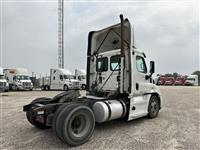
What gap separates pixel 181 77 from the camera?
49406mm

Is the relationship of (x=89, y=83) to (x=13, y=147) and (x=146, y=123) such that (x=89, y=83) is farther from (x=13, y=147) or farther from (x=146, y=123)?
(x=13, y=147)

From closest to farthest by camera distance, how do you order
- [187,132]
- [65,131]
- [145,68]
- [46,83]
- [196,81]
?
[65,131] → [187,132] → [145,68] → [46,83] → [196,81]

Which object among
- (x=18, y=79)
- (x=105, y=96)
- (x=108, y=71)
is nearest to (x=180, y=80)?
(x=18, y=79)

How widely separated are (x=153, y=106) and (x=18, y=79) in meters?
25.5

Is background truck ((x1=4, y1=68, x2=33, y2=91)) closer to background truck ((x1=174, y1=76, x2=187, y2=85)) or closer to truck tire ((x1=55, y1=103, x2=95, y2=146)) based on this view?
truck tire ((x1=55, y1=103, x2=95, y2=146))

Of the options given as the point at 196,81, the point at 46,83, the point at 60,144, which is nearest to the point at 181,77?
the point at 196,81

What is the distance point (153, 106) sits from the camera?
7.90 metres

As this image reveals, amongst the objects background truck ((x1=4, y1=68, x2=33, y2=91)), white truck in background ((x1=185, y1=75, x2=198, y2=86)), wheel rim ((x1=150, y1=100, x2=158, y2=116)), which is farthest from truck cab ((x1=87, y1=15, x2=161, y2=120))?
white truck in background ((x1=185, y1=75, x2=198, y2=86))

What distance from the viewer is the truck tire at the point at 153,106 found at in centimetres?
773

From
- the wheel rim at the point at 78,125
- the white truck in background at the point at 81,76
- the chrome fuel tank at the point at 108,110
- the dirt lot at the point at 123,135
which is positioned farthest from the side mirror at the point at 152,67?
the white truck in background at the point at 81,76

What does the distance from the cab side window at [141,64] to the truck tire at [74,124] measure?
2.73 metres

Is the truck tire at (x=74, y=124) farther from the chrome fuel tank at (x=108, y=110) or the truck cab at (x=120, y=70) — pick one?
the truck cab at (x=120, y=70)

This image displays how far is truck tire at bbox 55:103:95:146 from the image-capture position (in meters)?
4.76

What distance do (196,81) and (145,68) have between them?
45.6 meters
